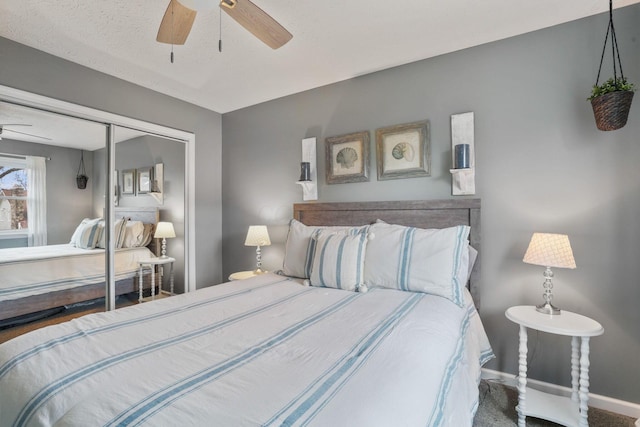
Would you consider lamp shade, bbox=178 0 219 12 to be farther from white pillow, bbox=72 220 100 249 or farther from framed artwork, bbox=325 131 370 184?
white pillow, bbox=72 220 100 249

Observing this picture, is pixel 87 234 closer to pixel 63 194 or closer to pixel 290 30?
pixel 63 194

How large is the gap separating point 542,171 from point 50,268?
3806 millimetres

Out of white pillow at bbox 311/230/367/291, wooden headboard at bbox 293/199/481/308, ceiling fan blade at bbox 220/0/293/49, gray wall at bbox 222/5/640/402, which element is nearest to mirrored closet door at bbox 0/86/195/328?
wooden headboard at bbox 293/199/481/308

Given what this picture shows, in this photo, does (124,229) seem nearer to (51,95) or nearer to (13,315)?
(13,315)

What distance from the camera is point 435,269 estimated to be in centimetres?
185

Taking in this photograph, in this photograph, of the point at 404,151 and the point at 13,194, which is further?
the point at 404,151

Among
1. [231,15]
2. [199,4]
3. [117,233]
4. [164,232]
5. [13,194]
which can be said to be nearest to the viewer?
[199,4]

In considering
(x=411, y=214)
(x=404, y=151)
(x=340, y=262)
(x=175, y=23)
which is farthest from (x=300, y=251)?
(x=175, y=23)

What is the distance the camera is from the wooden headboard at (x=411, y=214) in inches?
86.0

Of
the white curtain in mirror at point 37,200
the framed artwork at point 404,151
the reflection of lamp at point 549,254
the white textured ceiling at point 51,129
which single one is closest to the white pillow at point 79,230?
the white curtain in mirror at point 37,200

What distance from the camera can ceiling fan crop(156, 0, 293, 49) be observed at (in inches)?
56.9

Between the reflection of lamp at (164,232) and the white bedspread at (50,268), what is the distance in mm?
322

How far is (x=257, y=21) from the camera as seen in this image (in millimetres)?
1608

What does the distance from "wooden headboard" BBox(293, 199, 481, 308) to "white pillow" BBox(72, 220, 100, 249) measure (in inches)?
72.3
